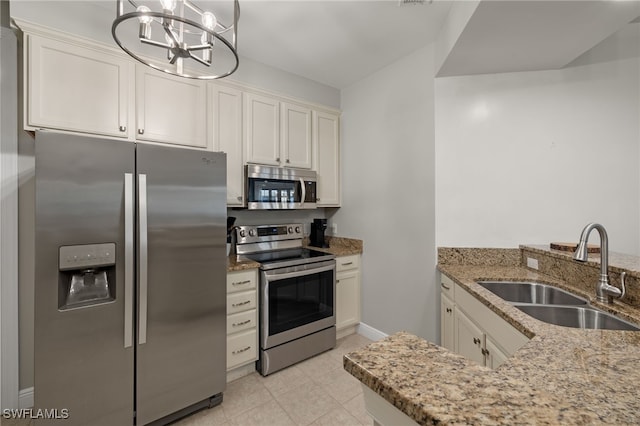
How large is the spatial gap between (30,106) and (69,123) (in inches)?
7.2

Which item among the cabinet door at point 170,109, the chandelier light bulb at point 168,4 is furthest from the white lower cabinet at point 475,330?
the cabinet door at point 170,109

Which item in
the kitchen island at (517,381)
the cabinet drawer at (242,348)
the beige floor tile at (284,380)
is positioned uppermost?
the kitchen island at (517,381)

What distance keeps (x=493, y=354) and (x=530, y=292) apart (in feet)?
2.10

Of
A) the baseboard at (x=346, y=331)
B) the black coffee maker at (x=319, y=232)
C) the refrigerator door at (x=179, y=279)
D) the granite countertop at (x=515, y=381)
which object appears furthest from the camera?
the black coffee maker at (x=319, y=232)

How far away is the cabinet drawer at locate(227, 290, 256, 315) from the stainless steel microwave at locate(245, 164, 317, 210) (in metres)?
0.76

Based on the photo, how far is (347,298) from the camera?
2852mm

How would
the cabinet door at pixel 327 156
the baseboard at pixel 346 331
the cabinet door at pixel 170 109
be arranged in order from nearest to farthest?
the cabinet door at pixel 170 109 → the baseboard at pixel 346 331 → the cabinet door at pixel 327 156

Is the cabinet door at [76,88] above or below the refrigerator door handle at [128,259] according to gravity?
above

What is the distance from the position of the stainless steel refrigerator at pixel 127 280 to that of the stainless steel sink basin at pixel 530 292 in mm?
1920

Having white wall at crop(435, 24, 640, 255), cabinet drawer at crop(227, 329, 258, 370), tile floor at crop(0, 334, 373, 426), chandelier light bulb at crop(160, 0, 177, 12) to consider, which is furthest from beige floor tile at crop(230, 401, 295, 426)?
chandelier light bulb at crop(160, 0, 177, 12)

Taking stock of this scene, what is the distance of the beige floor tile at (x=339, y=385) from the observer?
198 cm

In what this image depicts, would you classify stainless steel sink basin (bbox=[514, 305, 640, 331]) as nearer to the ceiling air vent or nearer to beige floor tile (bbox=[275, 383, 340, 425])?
beige floor tile (bbox=[275, 383, 340, 425])

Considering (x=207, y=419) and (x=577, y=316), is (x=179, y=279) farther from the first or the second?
(x=577, y=316)

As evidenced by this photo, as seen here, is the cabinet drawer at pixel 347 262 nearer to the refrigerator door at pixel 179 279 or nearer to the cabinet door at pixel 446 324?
the cabinet door at pixel 446 324
